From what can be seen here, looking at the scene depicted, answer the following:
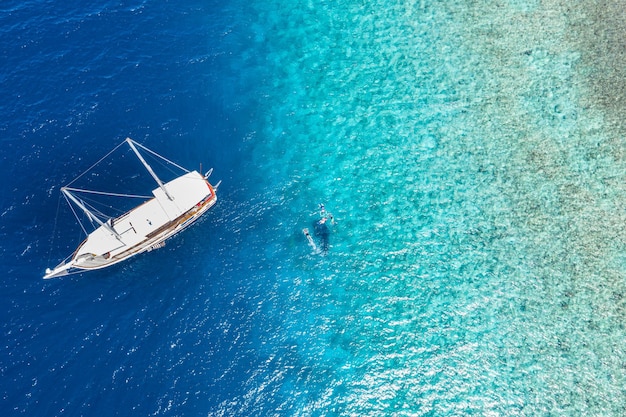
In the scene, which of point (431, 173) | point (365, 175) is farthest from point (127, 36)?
point (431, 173)

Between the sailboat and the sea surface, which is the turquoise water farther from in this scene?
the sailboat

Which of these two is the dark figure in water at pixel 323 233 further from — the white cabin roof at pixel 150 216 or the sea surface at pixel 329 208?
the white cabin roof at pixel 150 216

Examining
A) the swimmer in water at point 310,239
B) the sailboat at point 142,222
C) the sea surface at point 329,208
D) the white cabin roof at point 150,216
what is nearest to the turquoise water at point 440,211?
the sea surface at point 329,208

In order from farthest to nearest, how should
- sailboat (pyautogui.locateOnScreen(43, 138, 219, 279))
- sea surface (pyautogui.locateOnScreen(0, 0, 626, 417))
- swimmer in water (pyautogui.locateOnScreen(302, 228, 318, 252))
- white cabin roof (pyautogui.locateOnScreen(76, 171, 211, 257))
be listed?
swimmer in water (pyautogui.locateOnScreen(302, 228, 318, 252))
white cabin roof (pyautogui.locateOnScreen(76, 171, 211, 257))
sailboat (pyautogui.locateOnScreen(43, 138, 219, 279))
sea surface (pyautogui.locateOnScreen(0, 0, 626, 417))

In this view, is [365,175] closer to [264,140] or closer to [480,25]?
[264,140]

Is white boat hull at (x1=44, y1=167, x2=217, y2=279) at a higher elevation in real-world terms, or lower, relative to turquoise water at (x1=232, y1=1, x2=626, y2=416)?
higher

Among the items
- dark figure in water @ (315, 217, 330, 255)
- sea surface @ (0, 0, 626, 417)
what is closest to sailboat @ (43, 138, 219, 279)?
sea surface @ (0, 0, 626, 417)

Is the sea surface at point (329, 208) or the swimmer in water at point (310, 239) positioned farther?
the swimmer in water at point (310, 239)
